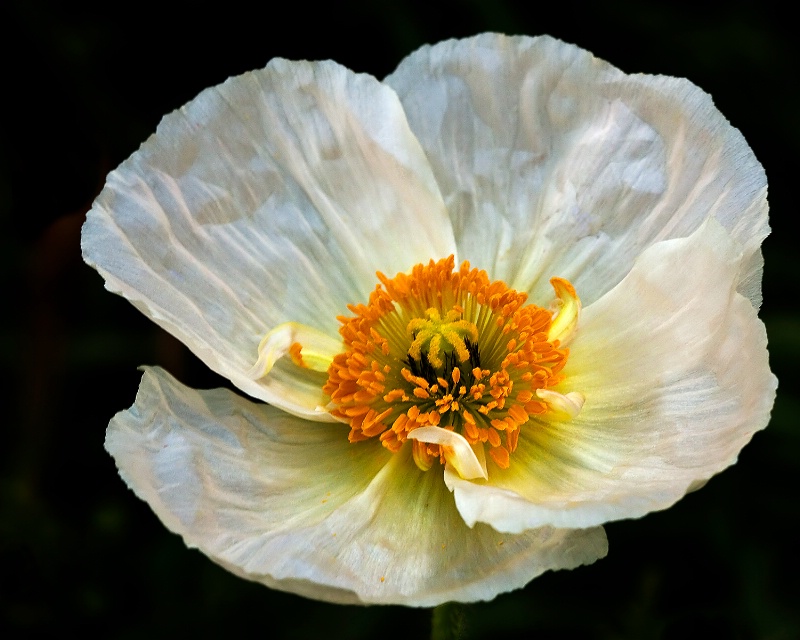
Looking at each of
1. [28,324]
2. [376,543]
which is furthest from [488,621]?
[28,324]

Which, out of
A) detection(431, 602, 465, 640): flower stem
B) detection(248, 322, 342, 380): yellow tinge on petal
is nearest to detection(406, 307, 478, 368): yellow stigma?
detection(248, 322, 342, 380): yellow tinge on petal

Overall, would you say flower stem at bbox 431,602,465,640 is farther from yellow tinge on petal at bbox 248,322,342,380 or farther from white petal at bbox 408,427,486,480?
yellow tinge on petal at bbox 248,322,342,380

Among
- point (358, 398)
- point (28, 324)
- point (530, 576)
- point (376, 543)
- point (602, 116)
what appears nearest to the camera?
point (530, 576)

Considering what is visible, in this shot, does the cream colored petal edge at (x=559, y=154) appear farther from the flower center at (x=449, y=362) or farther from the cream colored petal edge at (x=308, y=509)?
the cream colored petal edge at (x=308, y=509)

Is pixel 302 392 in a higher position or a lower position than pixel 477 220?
lower

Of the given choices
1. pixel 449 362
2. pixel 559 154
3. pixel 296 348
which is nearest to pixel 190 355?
pixel 296 348

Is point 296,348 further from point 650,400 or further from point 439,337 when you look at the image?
point 650,400

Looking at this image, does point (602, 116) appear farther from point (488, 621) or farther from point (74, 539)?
point (74, 539)
